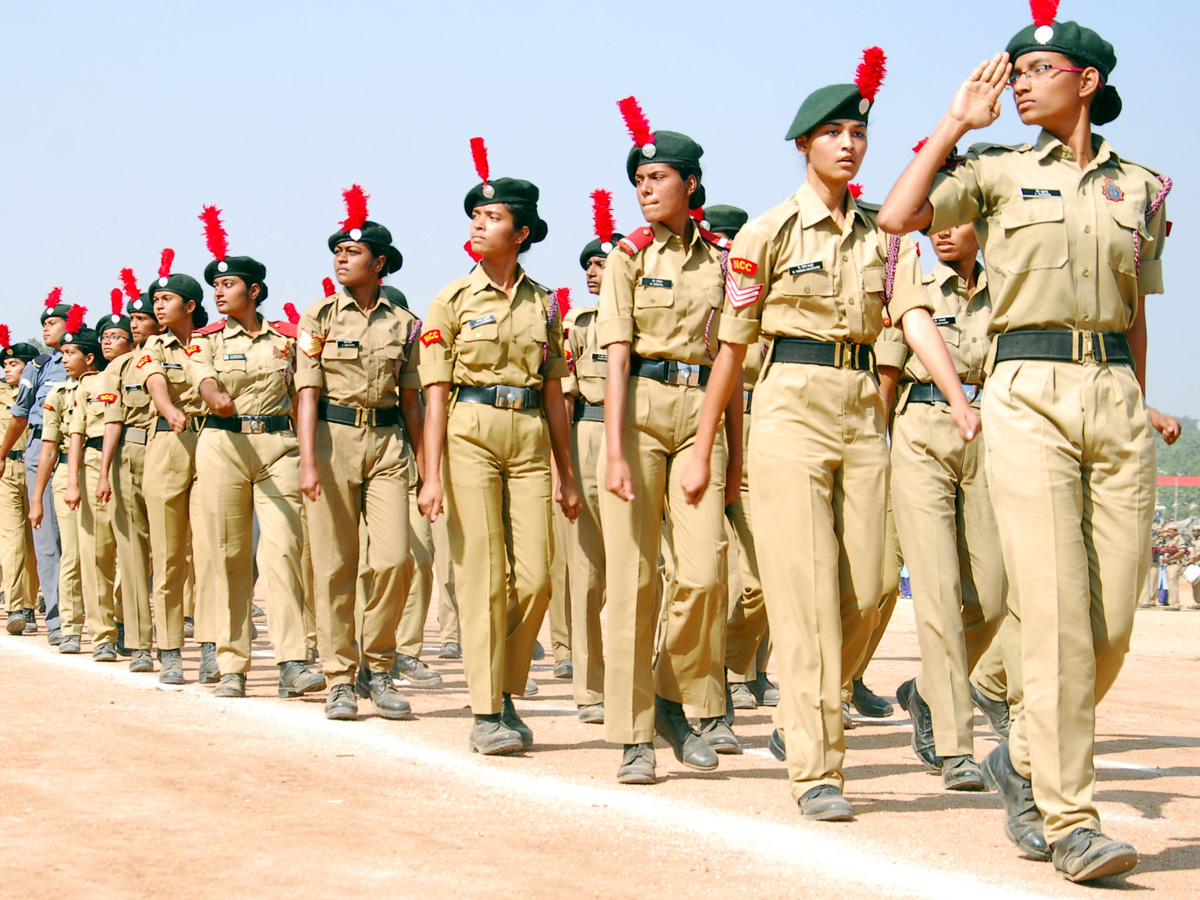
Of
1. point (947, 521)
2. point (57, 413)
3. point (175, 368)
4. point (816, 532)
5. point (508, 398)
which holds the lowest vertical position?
point (947, 521)

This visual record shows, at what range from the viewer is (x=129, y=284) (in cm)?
1295

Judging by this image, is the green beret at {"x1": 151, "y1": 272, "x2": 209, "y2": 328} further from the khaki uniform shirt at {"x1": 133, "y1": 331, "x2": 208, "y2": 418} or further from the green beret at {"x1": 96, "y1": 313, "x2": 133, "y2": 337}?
the green beret at {"x1": 96, "y1": 313, "x2": 133, "y2": 337}

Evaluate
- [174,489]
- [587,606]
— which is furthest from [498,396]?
[174,489]

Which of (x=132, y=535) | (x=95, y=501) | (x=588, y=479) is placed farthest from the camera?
(x=95, y=501)

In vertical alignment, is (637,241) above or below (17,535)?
above

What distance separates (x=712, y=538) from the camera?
267 inches

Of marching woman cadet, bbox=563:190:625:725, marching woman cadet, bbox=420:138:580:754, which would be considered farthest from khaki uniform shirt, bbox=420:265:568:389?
marching woman cadet, bbox=563:190:625:725

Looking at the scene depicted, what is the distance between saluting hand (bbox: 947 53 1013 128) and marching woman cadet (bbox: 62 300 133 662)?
8.32m

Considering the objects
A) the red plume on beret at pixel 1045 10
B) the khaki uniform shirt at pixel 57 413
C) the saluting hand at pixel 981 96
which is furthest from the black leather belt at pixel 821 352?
the khaki uniform shirt at pixel 57 413

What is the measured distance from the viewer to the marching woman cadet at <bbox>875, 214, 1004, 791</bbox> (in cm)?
691

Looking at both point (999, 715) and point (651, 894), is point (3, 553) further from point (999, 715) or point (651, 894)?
point (651, 894)

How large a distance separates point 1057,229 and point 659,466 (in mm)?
2274

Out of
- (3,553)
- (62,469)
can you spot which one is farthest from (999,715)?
(3,553)

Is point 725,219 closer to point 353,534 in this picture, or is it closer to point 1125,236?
point 353,534
